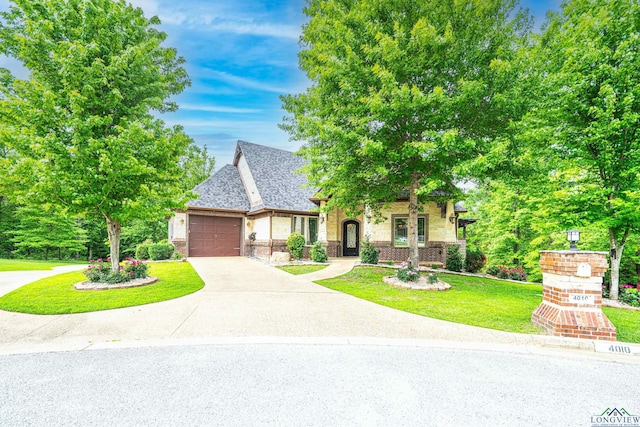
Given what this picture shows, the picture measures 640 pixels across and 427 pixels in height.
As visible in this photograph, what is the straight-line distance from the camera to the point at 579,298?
15.9 feet

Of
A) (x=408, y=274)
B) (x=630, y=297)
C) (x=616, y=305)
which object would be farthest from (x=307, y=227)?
(x=630, y=297)

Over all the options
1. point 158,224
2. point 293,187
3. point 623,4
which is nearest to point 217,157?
point 158,224

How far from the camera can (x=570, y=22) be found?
8.78m

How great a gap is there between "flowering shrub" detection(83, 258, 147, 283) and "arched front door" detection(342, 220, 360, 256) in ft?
38.4

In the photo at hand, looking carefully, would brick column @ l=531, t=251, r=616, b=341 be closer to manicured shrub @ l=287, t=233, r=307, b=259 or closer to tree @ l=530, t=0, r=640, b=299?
tree @ l=530, t=0, r=640, b=299

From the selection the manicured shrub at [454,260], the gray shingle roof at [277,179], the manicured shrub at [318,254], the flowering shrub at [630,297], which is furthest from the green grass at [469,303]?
the gray shingle roof at [277,179]

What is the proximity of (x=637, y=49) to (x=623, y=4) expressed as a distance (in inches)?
52.3

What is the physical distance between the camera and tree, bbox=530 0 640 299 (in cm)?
753

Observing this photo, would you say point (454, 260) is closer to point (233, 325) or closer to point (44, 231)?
point (233, 325)

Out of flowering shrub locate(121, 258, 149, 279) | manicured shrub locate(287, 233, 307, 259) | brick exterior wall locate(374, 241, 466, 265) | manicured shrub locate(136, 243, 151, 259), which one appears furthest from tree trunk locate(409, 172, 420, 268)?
manicured shrub locate(136, 243, 151, 259)

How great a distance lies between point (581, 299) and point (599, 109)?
19.7 feet

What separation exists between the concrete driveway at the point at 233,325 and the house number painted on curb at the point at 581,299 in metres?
1.05

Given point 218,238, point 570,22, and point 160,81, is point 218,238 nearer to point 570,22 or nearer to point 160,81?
point 160,81

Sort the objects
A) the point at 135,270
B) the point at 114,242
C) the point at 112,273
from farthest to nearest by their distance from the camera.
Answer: the point at 135,270, the point at 114,242, the point at 112,273
